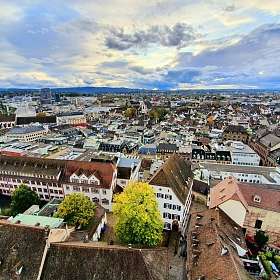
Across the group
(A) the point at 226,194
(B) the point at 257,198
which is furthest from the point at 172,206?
(B) the point at 257,198

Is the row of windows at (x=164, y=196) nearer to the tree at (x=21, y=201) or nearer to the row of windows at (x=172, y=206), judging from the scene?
the row of windows at (x=172, y=206)

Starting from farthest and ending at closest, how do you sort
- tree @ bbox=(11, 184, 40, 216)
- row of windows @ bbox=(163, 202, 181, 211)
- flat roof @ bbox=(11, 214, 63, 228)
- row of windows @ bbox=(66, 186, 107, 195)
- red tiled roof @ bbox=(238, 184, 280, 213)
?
row of windows @ bbox=(66, 186, 107, 195) < tree @ bbox=(11, 184, 40, 216) < red tiled roof @ bbox=(238, 184, 280, 213) < row of windows @ bbox=(163, 202, 181, 211) < flat roof @ bbox=(11, 214, 63, 228)

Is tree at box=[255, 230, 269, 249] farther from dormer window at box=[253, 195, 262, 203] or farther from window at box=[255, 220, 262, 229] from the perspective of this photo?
dormer window at box=[253, 195, 262, 203]

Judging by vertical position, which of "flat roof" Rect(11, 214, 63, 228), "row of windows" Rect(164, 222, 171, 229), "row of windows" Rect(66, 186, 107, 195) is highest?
"flat roof" Rect(11, 214, 63, 228)

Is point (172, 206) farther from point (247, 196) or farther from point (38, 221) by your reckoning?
point (38, 221)

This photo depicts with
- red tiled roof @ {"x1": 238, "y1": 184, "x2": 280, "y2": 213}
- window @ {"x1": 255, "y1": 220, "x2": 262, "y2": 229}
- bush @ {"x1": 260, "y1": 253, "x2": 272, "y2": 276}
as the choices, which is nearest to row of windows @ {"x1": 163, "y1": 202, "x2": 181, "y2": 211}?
red tiled roof @ {"x1": 238, "y1": 184, "x2": 280, "y2": 213}

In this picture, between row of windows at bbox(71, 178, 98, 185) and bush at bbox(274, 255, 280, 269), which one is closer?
bush at bbox(274, 255, 280, 269)

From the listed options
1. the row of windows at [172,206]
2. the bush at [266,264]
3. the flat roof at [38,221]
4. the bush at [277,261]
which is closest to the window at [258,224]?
the bush at [277,261]

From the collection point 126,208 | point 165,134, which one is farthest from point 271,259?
point 165,134
